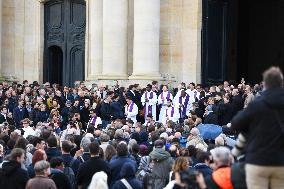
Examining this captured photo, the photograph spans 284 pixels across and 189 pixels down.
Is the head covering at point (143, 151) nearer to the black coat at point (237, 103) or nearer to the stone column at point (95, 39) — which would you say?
the black coat at point (237, 103)

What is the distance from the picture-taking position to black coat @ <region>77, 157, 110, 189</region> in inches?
480

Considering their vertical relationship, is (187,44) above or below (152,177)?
above

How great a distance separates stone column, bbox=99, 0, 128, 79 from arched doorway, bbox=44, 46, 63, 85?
641 centimetres

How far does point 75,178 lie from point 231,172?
4.45 meters

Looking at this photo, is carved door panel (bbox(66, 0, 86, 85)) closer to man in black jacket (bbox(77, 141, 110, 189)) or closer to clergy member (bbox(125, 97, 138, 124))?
clergy member (bbox(125, 97, 138, 124))

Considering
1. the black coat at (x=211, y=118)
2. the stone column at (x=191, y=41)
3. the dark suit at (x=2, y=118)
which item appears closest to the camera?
the black coat at (x=211, y=118)

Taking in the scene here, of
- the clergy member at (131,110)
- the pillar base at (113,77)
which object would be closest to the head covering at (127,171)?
the clergy member at (131,110)

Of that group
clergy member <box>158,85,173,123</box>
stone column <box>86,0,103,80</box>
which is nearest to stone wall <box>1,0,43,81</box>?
stone column <box>86,0,103,80</box>

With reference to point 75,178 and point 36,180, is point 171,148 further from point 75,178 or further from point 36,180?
point 36,180

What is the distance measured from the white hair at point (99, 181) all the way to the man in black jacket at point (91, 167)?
0.42m

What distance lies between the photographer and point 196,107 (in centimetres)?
2384

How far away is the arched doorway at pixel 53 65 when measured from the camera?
117 ft

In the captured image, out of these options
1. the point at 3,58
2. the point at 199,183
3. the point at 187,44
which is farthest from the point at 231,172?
the point at 3,58

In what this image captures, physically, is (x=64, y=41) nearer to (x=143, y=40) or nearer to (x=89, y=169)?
(x=143, y=40)
